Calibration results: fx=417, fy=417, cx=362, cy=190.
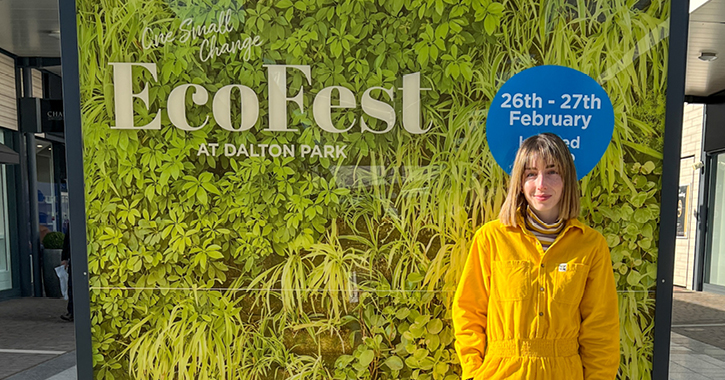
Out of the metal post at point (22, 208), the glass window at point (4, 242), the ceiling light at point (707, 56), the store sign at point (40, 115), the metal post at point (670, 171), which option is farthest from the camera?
the metal post at point (22, 208)

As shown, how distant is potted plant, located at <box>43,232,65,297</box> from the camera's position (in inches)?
324

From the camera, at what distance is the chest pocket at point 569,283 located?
187cm

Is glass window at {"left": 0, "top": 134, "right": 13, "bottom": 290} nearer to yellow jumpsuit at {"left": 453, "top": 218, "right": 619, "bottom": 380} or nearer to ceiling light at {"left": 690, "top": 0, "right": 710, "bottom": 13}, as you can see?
yellow jumpsuit at {"left": 453, "top": 218, "right": 619, "bottom": 380}

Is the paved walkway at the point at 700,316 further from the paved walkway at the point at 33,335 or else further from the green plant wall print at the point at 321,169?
the paved walkway at the point at 33,335

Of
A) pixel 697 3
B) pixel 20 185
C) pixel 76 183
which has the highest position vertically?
pixel 697 3

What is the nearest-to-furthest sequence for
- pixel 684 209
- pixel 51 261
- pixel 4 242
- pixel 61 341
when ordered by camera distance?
pixel 61 341 → pixel 4 242 → pixel 51 261 → pixel 684 209

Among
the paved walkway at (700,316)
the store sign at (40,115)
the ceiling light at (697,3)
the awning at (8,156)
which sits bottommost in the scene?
the paved walkway at (700,316)

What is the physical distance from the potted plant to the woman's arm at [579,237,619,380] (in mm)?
9458

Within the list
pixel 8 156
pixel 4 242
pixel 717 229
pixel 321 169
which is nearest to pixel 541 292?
pixel 321 169

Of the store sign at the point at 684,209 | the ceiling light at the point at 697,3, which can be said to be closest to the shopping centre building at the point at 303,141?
the ceiling light at the point at 697,3

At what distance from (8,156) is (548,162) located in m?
8.97

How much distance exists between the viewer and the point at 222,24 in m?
2.19

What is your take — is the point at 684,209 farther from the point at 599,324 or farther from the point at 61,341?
the point at 61,341

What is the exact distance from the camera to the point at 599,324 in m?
1.90
